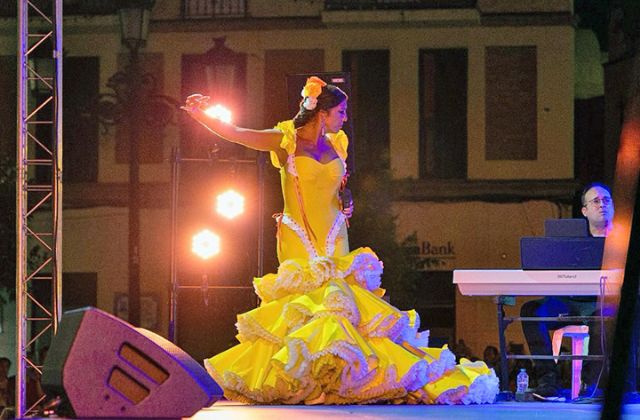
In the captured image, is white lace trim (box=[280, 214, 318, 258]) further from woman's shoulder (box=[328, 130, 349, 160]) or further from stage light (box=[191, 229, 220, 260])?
stage light (box=[191, 229, 220, 260])

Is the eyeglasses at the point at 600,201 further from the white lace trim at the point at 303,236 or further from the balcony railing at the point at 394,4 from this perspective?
the balcony railing at the point at 394,4

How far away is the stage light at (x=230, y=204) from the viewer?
29.7 ft

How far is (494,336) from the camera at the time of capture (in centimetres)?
1442

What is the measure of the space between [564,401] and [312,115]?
1940 millimetres

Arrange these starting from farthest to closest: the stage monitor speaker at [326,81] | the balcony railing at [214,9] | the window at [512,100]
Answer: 1. the balcony railing at [214,9]
2. the window at [512,100]
3. the stage monitor speaker at [326,81]

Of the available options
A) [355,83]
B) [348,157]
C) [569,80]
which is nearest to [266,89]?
[355,83]

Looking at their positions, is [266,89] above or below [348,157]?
above

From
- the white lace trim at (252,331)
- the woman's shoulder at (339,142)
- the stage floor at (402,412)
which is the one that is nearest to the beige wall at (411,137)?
the woman's shoulder at (339,142)

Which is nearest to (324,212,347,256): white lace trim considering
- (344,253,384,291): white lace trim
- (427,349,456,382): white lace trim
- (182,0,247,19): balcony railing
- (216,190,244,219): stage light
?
(344,253,384,291): white lace trim

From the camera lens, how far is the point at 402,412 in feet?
15.8

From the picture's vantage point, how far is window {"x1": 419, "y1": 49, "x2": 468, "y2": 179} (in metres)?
15.2

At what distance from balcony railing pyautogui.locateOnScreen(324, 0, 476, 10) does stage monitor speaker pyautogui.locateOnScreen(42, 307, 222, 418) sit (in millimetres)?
11681

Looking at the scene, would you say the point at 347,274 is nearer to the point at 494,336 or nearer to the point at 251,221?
the point at 251,221

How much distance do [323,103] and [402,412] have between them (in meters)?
1.78
